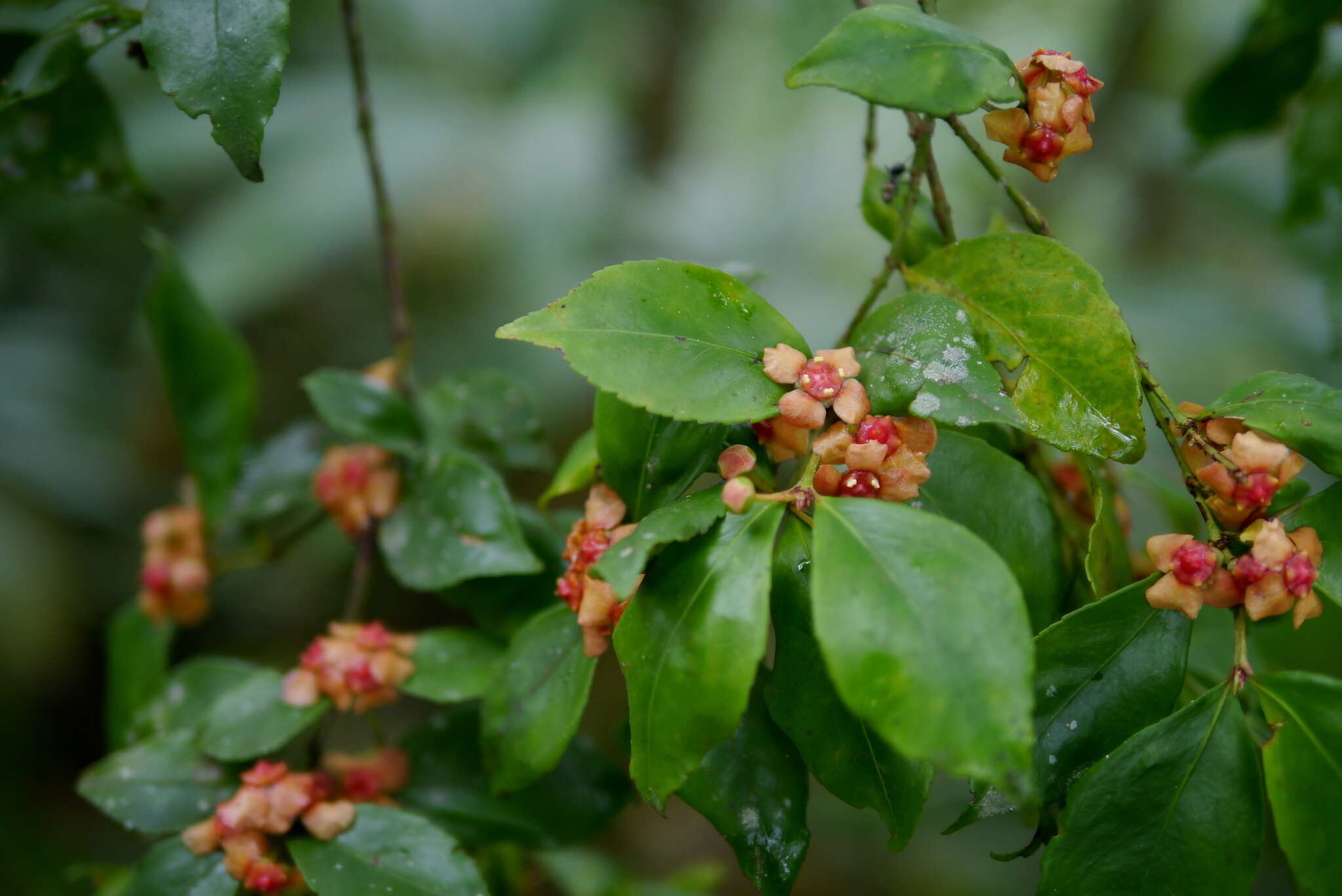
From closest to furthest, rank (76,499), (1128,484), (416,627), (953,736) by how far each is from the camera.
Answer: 1. (953,736)
2. (1128,484)
3. (76,499)
4. (416,627)

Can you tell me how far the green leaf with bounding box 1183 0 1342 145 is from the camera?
838mm

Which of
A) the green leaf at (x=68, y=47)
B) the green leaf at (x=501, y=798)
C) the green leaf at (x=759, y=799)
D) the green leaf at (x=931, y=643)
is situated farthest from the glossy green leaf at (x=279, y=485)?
the green leaf at (x=931, y=643)

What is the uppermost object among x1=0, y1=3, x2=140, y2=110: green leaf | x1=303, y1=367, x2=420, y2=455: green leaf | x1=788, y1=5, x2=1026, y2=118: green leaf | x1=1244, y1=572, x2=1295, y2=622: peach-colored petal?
x1=0, y1=3, x2=140, y2=110: green leaf

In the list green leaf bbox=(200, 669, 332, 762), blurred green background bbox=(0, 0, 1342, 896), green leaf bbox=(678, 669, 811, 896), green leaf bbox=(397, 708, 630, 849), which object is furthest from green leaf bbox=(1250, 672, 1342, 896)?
blurred green background bbox=(0, 0, 1342, 896)

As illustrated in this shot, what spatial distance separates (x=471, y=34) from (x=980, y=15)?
4.46 feet

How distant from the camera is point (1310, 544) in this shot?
44 centimetres

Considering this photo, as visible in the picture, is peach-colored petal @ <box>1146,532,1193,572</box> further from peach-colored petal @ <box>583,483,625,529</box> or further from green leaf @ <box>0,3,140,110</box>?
green leaf @ <box>0,3,140,110</box>

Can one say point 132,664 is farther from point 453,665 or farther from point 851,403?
point 851,403

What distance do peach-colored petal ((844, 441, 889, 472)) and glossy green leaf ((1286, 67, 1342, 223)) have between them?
2.23ft

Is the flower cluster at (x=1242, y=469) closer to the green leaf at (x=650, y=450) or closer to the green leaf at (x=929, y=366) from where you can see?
the green leaf at (x=929, y=366)

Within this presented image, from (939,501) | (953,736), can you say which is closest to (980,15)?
(939,501)

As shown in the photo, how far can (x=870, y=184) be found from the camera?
57 centimetres

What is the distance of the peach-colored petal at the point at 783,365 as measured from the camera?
17.5 inches

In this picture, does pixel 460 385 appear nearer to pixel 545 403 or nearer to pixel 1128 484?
pixel 1128 484
